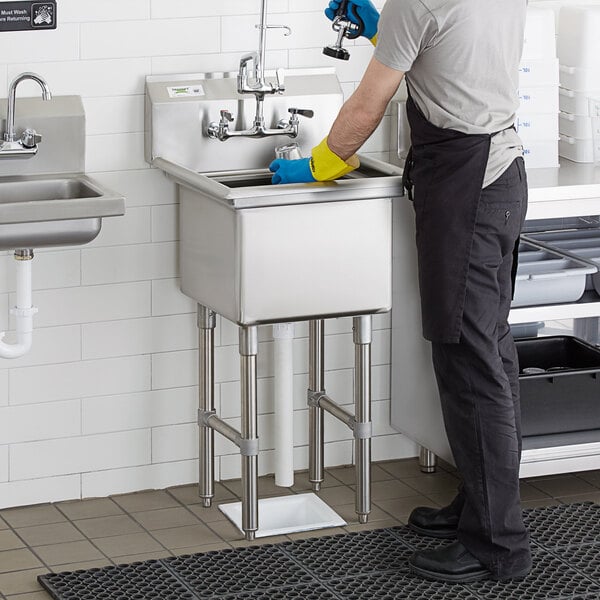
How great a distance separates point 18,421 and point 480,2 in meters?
1.88

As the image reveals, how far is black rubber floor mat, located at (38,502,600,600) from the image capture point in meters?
3.56

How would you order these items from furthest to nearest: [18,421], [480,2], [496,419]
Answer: [18,421] → [496,419] → [480,2]

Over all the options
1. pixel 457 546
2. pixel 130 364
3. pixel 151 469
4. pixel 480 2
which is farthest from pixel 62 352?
pixel 480 2

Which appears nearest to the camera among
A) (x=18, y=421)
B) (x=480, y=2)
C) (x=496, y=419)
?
(x=480, y=2)

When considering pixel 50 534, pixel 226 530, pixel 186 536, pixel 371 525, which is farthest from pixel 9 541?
pixel 371 525

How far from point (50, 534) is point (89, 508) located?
0.23 meters

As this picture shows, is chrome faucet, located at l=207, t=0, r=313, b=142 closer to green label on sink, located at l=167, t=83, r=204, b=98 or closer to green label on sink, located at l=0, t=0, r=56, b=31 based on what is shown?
green label on sink, located at l=167, t=83, r=204, b=98

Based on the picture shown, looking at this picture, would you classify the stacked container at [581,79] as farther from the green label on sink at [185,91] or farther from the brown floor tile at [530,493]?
the green label on sink at [185,91]

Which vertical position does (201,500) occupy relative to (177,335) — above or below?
below

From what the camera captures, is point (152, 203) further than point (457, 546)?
Yes

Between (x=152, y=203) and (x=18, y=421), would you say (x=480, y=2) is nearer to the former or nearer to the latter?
(x=152, y=203)

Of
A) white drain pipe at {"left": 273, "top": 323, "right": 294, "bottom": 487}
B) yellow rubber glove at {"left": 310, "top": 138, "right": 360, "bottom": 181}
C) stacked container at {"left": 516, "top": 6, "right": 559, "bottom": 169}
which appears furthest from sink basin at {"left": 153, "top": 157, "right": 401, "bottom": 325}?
stacked container at {"left": 516, "top": 6, "right": 559, "bottom": 169}

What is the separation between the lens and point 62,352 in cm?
413

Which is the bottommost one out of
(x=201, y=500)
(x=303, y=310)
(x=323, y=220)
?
(x=201, y=500)
